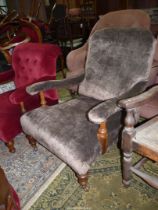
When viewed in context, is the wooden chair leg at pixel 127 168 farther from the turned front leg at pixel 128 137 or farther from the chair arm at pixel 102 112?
the chair arm at pixel 102 112

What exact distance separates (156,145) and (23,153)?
1.32m

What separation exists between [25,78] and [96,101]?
2.60 ft

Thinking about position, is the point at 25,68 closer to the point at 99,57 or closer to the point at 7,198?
the point at 99,57

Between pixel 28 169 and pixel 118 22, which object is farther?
pixel 118 22

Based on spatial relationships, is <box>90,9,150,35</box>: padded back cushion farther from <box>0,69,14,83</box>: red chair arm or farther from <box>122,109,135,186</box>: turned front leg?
<box>122,109,135,186</box>: turned front leg

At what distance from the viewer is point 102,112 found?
1342 mm

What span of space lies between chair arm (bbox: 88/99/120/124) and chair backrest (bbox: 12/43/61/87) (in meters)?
0.83

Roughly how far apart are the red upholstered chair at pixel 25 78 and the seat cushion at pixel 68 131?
8.7 inches

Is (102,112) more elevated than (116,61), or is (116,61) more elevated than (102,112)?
(116,61)

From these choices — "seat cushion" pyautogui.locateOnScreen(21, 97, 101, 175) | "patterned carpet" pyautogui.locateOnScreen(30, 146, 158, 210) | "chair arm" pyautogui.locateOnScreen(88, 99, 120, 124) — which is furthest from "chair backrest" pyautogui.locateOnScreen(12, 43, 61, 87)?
"patterned carpet" pyautogui.locateOnScreen(30, 146, 158, 210)

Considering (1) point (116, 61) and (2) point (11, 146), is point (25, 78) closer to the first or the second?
(2) point (11, 146)

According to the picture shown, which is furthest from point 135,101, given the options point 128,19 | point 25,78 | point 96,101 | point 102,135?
point 128,19

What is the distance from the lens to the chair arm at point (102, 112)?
1306 millimetres

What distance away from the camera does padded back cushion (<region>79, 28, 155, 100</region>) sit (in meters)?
1.66
